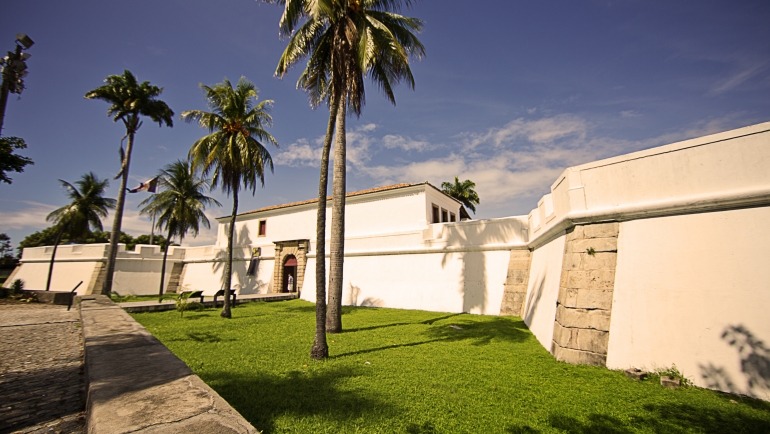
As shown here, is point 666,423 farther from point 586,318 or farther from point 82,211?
point 82,211

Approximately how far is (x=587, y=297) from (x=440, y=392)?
12.5 ft

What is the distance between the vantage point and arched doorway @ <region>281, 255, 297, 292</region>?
69.8 feet

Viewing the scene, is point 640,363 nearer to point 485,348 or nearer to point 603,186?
point 485,348

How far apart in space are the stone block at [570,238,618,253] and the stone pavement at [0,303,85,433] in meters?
8.25

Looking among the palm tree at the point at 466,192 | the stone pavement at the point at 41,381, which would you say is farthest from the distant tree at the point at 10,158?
the palm tree at the point at 466,192

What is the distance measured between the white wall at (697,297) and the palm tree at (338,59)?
19.1 feet

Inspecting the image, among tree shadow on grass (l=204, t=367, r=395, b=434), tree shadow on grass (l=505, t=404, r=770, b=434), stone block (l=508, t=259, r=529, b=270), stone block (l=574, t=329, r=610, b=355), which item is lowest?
tree shadow on grass (l=204, t=367, r=395, b=434)

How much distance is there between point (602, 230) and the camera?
657cm

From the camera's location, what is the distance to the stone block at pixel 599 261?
6.20m

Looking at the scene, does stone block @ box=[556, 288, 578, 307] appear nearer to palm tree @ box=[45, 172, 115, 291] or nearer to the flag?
the flag

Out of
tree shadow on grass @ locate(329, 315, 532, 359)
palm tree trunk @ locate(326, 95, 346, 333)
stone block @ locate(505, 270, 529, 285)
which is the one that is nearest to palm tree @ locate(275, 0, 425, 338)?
palm tree trunk @ locate(326, 95, 346, 333)

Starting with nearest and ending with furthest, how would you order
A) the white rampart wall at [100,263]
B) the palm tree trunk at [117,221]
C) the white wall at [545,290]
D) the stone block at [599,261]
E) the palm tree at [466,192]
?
the stone block at [599,261] < the white wall at [545,290] < the palm tree trunk at [117,221] < the white rampart wall at [100,263] < the palm tree at [466,192]

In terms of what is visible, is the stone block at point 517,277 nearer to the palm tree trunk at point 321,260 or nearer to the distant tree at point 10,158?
the palm tree trunk at point 321,260

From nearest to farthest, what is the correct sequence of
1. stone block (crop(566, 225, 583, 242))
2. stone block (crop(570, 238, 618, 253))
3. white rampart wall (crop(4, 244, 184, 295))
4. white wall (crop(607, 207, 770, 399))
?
1. white wall (crop(607, 207, 770, 399))
2. stone block (crop(570, 238, 618, 253))
3. stone block (crop(566, 225, 583, 242))
4. white rampart wall (crop(4, 244, 184, 295))
